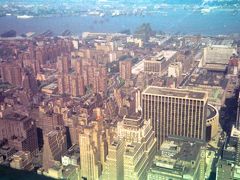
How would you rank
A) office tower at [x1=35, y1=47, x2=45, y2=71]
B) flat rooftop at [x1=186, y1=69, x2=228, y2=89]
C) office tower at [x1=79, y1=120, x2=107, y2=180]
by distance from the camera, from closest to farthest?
office tower at [x1=79, y1=120, x2=107, y2=180]
flat rooftop at [x1=186, y1=69, x2=228, y2=89]
office tower at [x1=35, y1=47, x2=45, y2=71]

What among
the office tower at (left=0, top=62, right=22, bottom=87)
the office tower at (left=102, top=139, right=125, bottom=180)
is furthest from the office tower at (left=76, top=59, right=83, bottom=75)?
the office tower at (left=102, top=139, right=125, bottom=180)

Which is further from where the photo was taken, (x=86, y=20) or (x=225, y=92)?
(x=86, y=20)

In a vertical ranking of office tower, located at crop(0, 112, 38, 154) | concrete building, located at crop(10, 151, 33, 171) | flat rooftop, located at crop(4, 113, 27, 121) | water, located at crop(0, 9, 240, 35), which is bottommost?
concrete building, located at crop(10, 151, 33, 171)

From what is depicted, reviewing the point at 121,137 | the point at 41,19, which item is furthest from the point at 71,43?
the point at 121,137

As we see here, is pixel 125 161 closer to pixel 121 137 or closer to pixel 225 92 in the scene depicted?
pixel 121 137

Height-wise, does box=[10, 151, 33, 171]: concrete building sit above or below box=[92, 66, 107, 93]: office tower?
below

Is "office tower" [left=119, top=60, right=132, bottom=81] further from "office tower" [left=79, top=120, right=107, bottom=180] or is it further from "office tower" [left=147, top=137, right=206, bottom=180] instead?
"office tower" [left=147, top=137, right=206, bottom=180]
